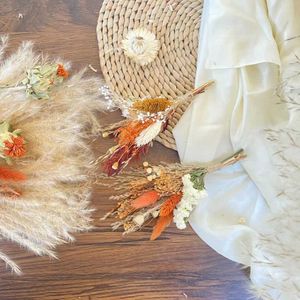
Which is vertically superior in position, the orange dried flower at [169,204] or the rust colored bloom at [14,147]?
the rust colored bloom at [14,147]

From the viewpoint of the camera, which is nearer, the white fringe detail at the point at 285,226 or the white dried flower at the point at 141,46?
the white fringe detail at the point at 285,226

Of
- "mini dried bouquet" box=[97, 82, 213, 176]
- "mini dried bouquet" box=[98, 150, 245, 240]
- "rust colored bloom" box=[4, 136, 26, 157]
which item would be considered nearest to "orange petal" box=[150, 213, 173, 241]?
"mini dried bouquet" box=[98, 150, 245, 240]

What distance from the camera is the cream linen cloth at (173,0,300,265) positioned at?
0.99 m

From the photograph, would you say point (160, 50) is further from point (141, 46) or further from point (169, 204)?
point (169, 204)

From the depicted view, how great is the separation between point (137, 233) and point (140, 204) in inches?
2.6

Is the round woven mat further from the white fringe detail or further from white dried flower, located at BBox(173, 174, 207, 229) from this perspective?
the white fringe detail

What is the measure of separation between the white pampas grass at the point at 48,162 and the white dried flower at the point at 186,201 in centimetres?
17

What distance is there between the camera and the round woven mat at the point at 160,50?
40.6 inches

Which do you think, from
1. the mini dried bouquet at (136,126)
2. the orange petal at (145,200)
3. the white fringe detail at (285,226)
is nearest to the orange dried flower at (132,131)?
the mini dried bouquet at (136,126)

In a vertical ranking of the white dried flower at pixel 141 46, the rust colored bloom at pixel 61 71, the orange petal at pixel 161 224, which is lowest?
the orange petal at pixel 161 224

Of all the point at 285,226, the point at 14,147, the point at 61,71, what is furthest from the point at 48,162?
the point at 285,226

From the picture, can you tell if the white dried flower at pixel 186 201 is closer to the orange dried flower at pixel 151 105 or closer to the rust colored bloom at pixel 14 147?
the orange dried flower at pixel 151 105

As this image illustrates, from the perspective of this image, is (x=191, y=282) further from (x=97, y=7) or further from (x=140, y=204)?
(x=97, y=7)

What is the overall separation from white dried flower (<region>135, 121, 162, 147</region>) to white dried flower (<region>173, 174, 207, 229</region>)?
0.32 feet
